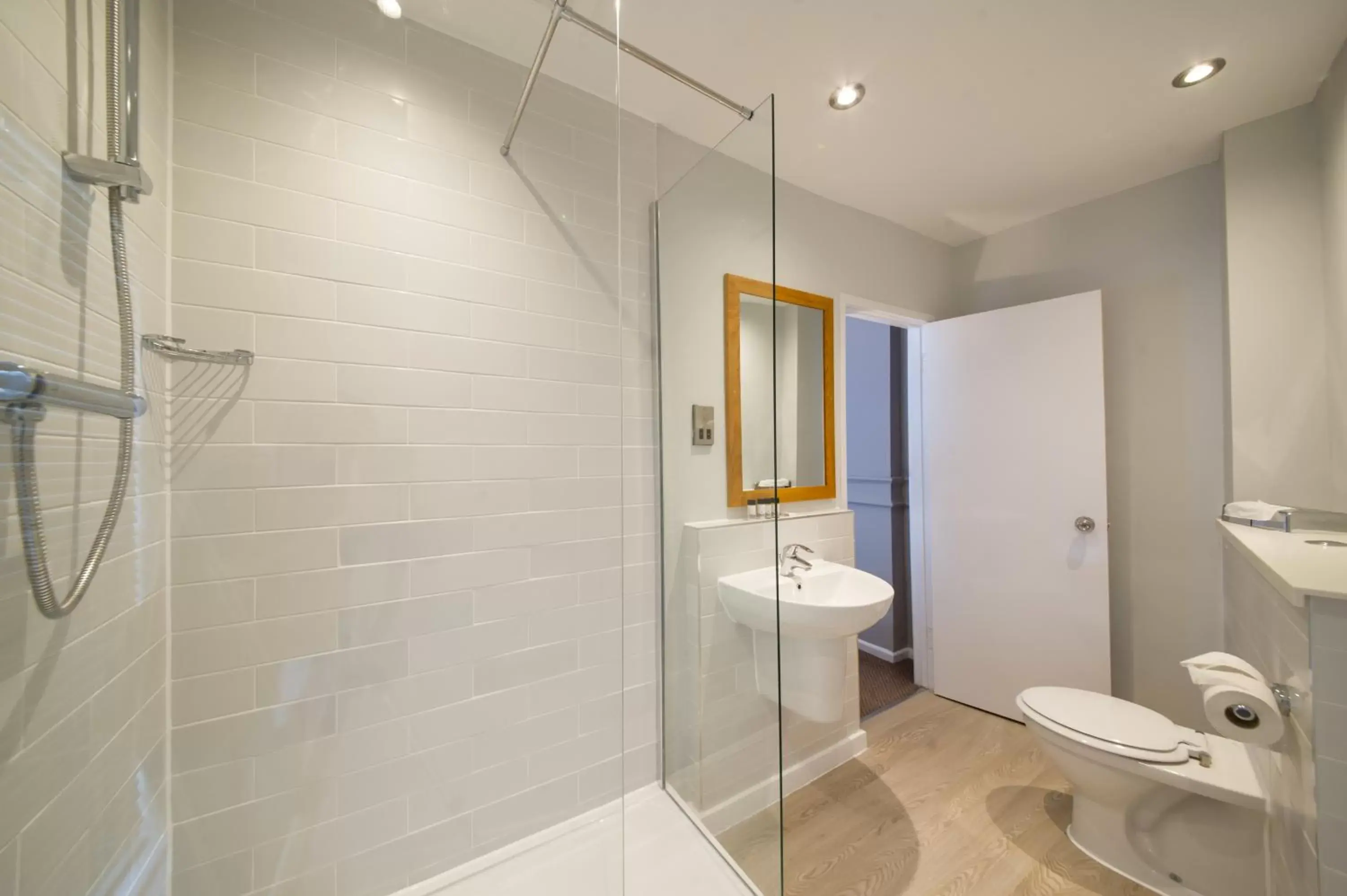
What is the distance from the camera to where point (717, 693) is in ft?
4.95

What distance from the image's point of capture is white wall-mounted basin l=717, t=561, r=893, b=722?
1.38 meters

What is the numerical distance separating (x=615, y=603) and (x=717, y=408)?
0.77m

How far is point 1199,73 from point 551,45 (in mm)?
2033

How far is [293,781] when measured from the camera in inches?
43.4

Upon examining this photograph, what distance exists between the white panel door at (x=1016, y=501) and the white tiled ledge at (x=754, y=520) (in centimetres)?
88

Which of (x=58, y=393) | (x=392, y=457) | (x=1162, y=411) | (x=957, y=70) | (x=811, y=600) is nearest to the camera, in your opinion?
(x=58, y=393)

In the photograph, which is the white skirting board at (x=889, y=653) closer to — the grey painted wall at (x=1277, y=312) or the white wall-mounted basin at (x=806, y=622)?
the white wall-mounted basin at (x=806, y=622)

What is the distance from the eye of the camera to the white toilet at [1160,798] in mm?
1269

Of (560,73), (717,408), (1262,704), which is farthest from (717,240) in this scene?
(1262,704)

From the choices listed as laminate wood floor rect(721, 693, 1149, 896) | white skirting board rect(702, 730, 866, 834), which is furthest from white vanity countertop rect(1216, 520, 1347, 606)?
white skirting board rect(702, 730, 866, 834)

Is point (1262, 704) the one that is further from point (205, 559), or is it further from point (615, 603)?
point (205, 559)

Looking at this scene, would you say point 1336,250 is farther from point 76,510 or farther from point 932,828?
point 76,510

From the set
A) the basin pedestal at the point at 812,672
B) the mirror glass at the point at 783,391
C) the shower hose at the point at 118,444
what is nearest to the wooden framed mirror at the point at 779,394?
the mirror glass at the point at 783,391

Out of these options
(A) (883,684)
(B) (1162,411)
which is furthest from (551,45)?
(A) (883,684)
